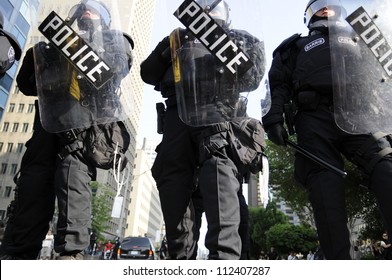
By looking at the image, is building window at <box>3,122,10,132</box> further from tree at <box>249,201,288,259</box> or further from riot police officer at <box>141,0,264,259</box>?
riot police officer at <box>141,0,264,259</box>

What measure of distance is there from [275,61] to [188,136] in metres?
1.07

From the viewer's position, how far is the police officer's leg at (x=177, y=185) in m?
2.22

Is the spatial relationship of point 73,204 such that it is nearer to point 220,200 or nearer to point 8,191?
point 220,200

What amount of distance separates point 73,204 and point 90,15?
1401 mm

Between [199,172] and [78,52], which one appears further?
[78,52]

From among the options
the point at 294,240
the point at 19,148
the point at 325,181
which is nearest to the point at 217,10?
the point at 325,181

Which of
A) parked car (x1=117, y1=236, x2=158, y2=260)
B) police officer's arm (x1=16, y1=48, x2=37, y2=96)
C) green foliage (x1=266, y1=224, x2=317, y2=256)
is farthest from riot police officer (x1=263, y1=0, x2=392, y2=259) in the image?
green foliage (x1=266, y1=224, x2=317, y2=256)

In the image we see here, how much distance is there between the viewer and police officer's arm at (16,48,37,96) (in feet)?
9.12

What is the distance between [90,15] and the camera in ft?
8.47

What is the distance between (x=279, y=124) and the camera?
2.56 m

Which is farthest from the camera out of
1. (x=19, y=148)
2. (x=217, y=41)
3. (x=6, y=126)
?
(x=6, y=126)

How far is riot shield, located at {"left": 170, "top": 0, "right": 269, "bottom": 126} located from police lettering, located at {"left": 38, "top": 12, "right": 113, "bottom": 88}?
0.52 metres
